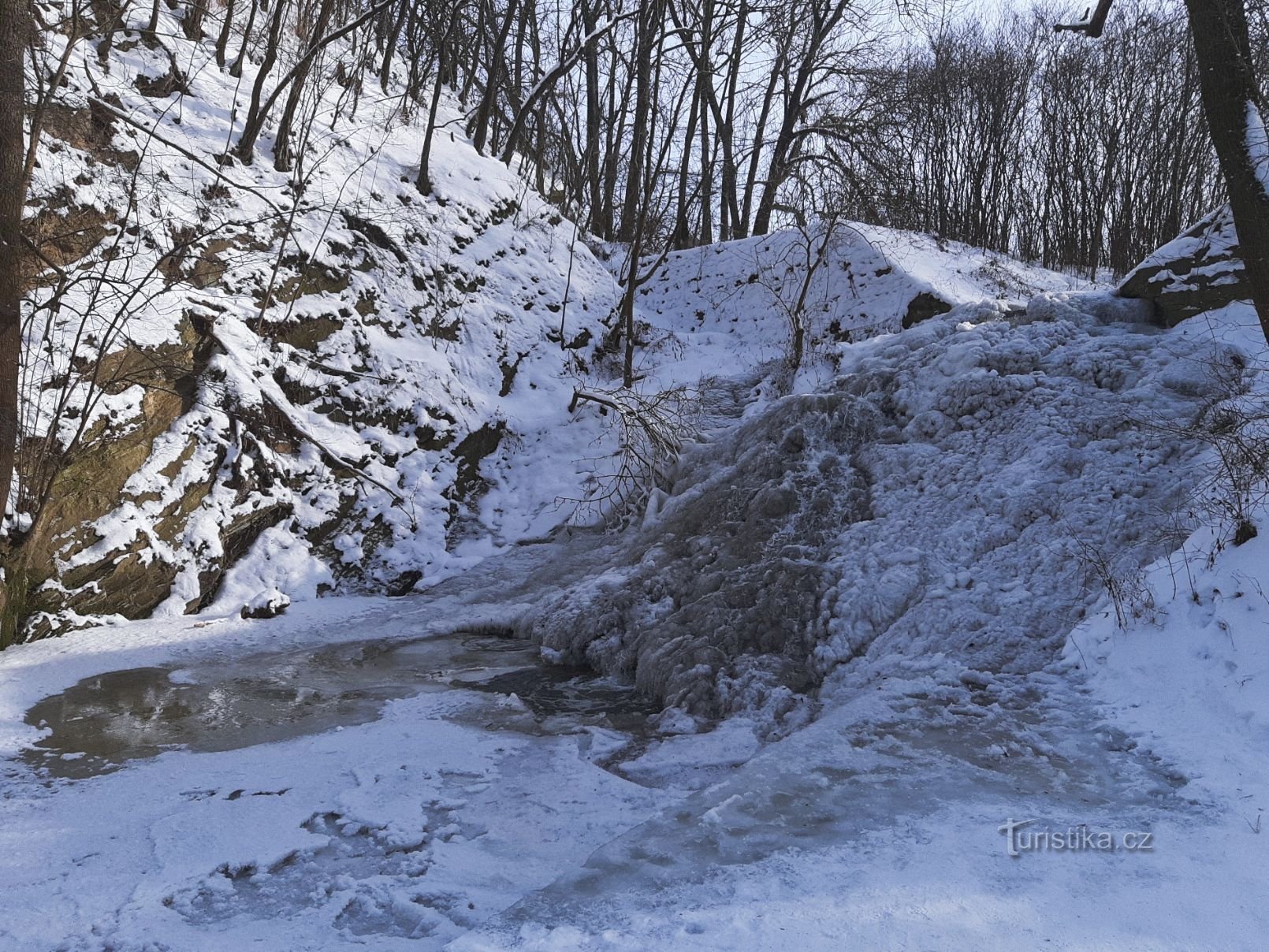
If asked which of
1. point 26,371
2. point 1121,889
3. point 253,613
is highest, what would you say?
point 26,371

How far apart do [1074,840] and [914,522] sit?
3.48 meters

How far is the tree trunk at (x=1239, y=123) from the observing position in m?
5.47

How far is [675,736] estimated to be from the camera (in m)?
5.14

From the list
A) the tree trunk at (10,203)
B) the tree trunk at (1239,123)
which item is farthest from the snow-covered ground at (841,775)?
the tree trunk at (10,203)

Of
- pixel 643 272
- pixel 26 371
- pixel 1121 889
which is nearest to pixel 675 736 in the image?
pixel 1121 889

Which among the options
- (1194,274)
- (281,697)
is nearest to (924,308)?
(1194,274)

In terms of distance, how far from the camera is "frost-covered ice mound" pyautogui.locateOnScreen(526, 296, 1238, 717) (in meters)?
5.56

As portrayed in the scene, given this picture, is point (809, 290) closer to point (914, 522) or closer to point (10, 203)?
point (914, 522)

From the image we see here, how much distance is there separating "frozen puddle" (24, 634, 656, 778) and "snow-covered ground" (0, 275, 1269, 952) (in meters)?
0.06

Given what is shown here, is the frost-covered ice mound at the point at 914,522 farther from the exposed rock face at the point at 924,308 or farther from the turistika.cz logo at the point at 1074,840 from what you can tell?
the exposed rock face at the point at 924,308

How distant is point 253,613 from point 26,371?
244 centimetres

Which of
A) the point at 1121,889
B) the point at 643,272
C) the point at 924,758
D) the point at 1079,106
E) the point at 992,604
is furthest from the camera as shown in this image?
the point at 1079,106

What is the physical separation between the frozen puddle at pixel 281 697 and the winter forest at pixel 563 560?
0.16 feet

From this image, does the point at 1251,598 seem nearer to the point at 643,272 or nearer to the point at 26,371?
the point at 26,371
